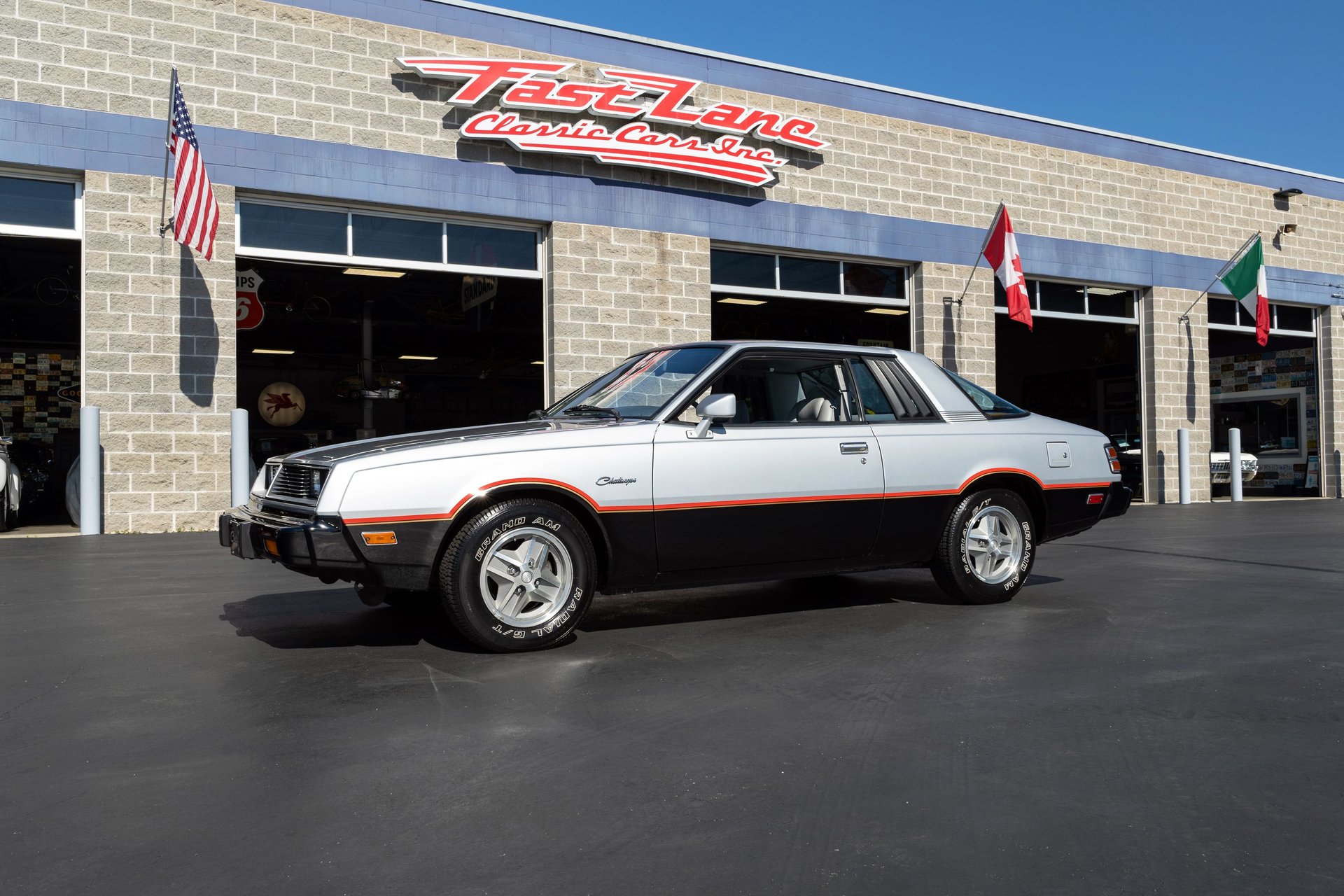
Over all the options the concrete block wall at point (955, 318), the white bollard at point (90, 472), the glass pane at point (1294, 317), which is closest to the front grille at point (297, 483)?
the white bollard at point (90, 472)

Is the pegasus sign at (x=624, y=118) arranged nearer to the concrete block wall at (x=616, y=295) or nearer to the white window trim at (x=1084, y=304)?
the concrete block wall at (x=616, y=295)

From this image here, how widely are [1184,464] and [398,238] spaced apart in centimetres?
1427

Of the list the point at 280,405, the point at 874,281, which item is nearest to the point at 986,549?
the point at 874,281

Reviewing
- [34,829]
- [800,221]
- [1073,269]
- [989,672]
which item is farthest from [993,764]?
[1073,269]

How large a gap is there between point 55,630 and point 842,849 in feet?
16.2

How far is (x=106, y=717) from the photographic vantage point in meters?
4.10

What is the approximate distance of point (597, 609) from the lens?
6.70m

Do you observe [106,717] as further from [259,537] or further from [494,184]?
[494,184]

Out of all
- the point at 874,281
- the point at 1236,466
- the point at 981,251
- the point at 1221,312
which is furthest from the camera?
the point at 1221,312

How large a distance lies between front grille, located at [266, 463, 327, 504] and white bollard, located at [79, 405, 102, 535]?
7655mm

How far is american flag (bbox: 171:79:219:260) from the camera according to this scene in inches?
468

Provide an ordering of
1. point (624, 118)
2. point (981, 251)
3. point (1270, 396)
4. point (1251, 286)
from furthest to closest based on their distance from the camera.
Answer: point (1270, 396)
point (1251, 286)
point (981, 251)
point (624, 118)

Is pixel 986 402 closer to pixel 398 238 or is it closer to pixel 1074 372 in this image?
pixel 398 238

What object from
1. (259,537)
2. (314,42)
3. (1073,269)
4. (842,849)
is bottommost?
(842,849)
